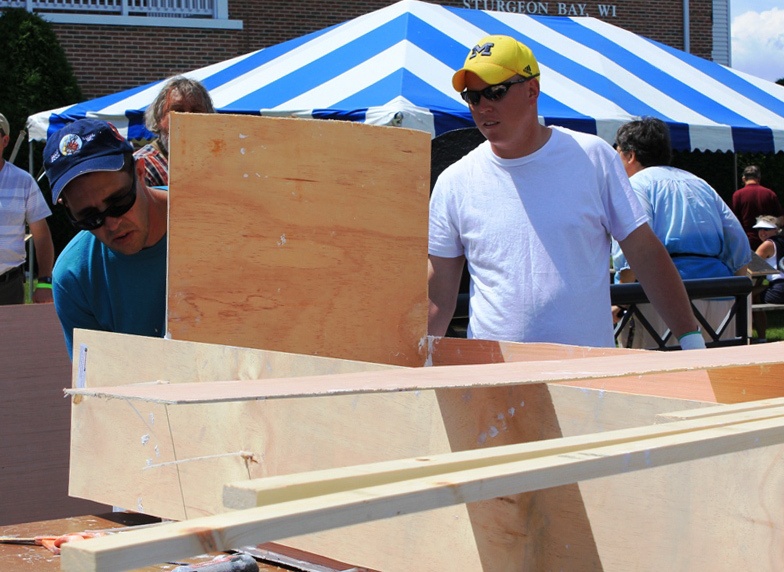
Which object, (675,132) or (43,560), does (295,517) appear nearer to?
(43,560)

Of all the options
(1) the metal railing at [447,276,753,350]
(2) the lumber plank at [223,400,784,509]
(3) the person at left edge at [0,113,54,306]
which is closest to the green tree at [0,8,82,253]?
(3) the person at left edge at [0,113,54,306]

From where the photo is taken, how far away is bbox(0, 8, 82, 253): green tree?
43.4 ft

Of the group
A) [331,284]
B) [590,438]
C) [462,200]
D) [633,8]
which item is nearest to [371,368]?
[590,438]

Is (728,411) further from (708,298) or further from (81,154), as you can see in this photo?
(708,298)

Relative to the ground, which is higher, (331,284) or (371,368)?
(331,284)

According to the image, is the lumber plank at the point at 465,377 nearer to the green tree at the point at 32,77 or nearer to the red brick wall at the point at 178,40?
the green tree at the point at 32,77

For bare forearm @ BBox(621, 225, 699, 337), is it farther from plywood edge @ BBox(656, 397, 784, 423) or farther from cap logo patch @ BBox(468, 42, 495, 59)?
plywood edge @ BBox(656, 397, 784, 423)

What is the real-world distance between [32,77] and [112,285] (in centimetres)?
1203

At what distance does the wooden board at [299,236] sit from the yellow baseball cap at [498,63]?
8.5 inches

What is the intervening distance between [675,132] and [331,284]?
17.7 ft

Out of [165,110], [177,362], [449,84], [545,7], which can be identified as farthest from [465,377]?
[545,7]

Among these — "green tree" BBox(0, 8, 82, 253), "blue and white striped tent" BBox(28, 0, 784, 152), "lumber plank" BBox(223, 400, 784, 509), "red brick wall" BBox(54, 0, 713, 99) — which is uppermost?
"red brick wall" BBox(54, 0, 713, 99)

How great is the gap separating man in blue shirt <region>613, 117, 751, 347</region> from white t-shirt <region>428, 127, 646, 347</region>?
1937 millimetres

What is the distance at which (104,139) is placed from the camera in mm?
2211
